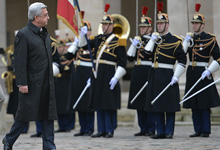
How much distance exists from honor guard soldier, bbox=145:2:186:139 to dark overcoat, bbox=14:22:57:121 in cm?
261

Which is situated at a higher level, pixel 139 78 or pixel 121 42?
pixel 121 42

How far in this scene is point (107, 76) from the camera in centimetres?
969

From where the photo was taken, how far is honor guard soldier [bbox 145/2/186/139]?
29.7 ft

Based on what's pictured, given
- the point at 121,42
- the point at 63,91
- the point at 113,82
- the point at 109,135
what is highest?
the point at 121,42

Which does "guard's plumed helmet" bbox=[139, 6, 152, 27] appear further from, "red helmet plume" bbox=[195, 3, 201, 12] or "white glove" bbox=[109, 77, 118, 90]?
"white glove" bbox=[109, 77, 118, 90]

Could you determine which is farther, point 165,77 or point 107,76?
point 107,76

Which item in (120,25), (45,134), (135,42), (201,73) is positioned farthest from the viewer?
(120,25)

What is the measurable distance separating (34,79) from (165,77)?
287 centimetres

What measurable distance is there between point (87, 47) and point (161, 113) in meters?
1.73

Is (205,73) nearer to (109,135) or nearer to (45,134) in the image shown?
(109,135)

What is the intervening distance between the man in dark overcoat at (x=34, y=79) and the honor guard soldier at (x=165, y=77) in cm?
258

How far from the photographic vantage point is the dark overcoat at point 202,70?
9242 mm

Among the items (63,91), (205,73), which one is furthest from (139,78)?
(63,91)

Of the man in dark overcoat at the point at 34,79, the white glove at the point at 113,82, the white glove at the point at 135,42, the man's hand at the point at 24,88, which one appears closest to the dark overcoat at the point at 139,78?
the white glove at the point at 135,42
